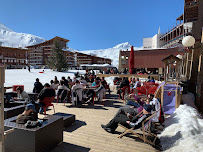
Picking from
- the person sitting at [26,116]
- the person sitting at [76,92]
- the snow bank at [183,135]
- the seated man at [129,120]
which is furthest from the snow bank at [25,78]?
the snow bank at [183,135]

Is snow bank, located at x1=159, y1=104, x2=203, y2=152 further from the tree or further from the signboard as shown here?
the tree

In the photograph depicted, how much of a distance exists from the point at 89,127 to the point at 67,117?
71 centimetres

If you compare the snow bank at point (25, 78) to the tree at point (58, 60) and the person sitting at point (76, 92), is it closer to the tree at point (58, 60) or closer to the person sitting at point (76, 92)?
the person sitting at point (76, 92)

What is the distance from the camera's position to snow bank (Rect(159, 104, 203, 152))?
312cm

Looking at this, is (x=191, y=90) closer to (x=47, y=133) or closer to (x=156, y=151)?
(x=156, y=151)

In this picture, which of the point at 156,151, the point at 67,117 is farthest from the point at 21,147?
the point at 156,151

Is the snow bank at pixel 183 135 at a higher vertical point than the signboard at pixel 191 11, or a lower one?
lower

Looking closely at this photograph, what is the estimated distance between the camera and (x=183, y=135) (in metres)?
3.50

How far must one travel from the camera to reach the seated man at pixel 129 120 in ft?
11.8

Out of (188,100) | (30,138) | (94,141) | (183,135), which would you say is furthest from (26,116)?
(188,100)

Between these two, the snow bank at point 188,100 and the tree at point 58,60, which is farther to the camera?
the tree at point 58,60

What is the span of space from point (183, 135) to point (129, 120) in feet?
4.11

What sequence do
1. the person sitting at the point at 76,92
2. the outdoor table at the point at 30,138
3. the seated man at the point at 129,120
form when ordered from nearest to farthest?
1. the outdoor table at the point at 30,138
2. the seated man at the point at 129,120
3. the person sitting at the point at 76,92

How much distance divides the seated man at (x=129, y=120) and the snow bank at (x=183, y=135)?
0.71 m
